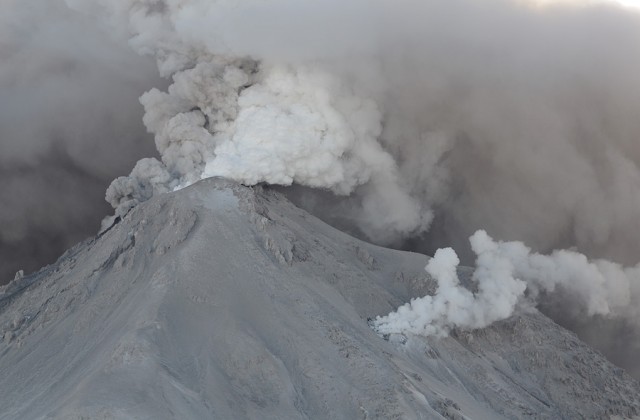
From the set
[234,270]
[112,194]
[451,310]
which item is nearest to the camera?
[234,270]

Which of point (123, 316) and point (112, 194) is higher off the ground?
point (112, 194)

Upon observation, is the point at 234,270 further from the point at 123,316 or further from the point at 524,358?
the point at 524,358

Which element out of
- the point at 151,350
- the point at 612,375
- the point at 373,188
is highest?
the point at 373,188

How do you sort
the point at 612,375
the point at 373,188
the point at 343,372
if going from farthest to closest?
1. the point at 373,188
2. the point at 612,375
3. the point at 343,372

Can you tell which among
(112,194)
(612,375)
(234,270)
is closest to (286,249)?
(234,270)

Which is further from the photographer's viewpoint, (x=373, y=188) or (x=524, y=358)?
(x=373, y=188)

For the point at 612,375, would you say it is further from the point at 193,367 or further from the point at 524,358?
the point at 193,367
